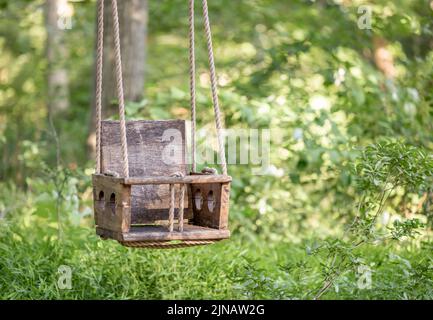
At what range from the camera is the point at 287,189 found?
7172mm

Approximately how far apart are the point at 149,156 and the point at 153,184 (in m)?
0.52

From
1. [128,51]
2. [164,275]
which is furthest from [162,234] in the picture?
[128,51]

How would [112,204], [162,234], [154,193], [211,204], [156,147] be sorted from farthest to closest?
[156,147]
[154,193]
[211,204]
[112,204]
[162,234]

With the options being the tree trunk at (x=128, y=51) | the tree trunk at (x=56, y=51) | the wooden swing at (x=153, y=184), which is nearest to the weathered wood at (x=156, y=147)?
the wooden swing at (x=153, y=184)

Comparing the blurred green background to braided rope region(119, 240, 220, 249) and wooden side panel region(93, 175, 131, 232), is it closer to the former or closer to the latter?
braided rope region(119, 240, 220, 249)

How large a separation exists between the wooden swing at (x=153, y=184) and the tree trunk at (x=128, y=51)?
Result: 2.53m

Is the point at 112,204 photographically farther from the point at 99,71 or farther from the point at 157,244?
the point at 99,71

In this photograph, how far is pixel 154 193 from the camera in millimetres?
4391

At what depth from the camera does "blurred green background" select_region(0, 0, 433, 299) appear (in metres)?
5.06

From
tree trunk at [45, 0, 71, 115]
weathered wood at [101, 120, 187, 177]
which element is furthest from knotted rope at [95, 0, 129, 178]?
tree trunk at [45, 0, 71, 115]

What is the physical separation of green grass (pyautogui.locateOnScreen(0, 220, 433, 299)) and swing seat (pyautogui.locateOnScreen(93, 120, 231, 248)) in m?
0.73

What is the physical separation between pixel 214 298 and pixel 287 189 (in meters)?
2.16

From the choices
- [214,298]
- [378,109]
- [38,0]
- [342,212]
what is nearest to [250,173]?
[342,212]

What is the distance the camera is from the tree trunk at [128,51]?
700 centimetres
